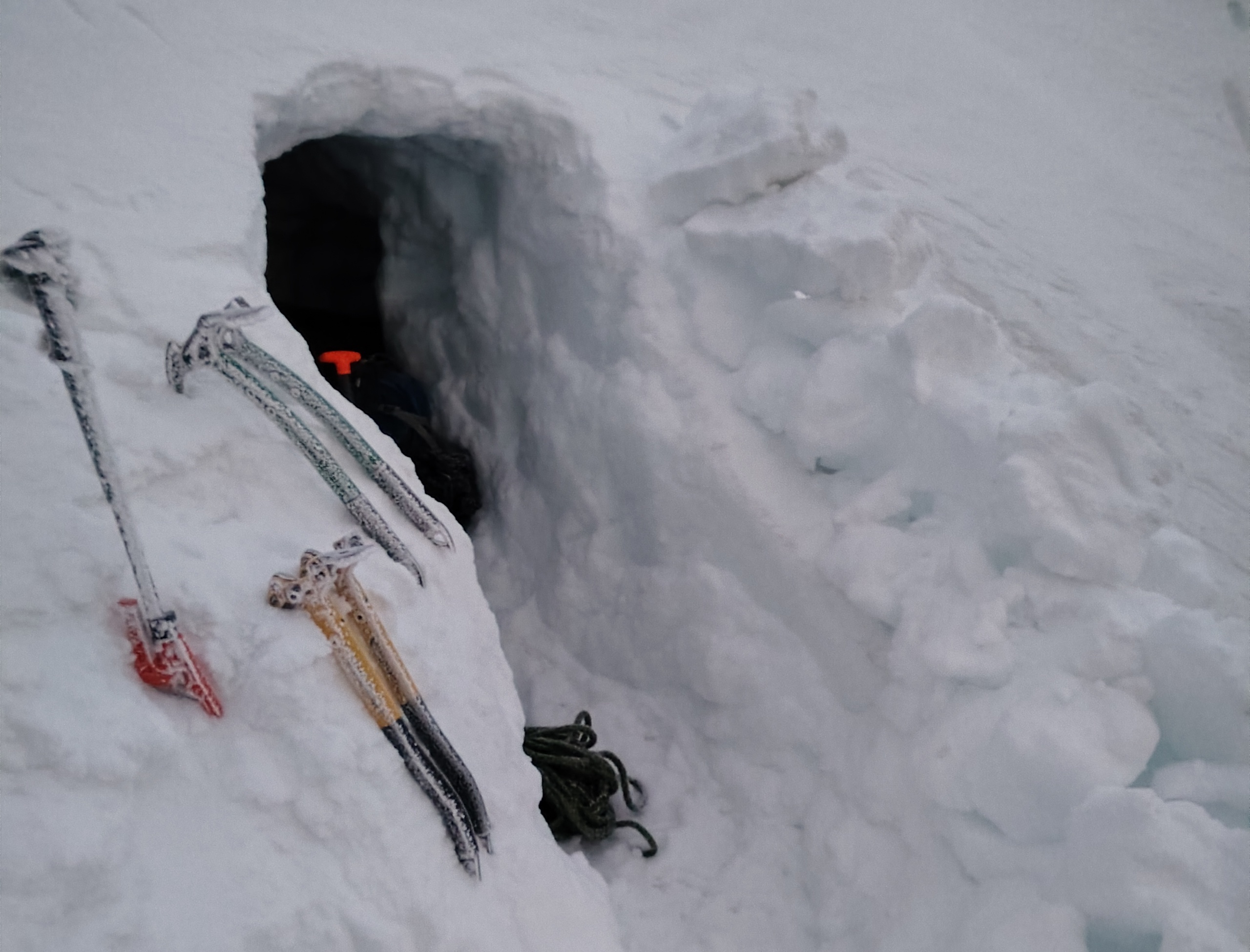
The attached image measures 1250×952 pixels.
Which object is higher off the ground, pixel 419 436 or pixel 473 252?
pixel 473 252

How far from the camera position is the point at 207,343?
154cm

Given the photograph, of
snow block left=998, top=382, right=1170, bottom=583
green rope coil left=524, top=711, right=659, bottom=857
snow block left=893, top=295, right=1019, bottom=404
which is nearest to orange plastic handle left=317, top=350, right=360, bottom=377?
green rope coil left=524, top=711, right=659, bottom=857

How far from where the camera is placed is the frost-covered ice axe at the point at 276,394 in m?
1.55

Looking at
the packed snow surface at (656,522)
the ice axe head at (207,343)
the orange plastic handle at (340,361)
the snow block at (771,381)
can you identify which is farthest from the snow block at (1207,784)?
the orange plastic handle at (340,361)

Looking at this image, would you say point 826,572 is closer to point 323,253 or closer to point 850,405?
point 850,405

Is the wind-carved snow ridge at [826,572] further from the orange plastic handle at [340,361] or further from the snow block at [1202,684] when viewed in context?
the orange plastic handle at [340,361]

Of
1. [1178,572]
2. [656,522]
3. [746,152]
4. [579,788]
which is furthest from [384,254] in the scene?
[1178,572]

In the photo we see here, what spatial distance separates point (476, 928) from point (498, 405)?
2299 millimetres

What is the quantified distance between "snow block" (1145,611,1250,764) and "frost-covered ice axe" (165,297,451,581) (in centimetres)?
156

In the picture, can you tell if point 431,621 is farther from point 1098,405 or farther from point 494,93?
point 494,93

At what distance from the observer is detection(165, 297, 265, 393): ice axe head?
1.53 metres

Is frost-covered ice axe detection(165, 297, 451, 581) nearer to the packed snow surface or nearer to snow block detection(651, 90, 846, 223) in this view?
the packed snow surface

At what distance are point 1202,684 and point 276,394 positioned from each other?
1.98 m

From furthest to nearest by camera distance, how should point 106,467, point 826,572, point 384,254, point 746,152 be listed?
point 384,254 < point 746,152 < point 826,572 < point 106,467
